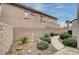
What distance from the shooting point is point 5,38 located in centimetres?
186

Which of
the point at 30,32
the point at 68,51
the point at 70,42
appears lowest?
the point at 68,51

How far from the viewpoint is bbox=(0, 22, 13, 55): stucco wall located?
1.85 m

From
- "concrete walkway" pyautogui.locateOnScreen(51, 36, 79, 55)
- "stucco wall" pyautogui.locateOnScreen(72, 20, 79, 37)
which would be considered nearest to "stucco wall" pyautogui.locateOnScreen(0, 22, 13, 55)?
"concrete walkway" pyautogui.locateOnScreen(51, 36, 79, 55)

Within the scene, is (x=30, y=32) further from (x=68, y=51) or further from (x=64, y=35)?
(x=68, y=51)

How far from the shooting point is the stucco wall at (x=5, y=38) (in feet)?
6.08

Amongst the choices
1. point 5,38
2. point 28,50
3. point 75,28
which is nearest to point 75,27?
point 75,28

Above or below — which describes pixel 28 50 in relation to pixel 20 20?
below

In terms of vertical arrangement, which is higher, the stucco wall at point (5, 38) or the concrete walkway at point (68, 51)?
the stucco wall at point (5, 38)

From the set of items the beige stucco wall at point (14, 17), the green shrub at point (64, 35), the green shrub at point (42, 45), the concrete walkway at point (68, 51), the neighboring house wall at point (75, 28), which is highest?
the beige stucco wall at point (14, 17)

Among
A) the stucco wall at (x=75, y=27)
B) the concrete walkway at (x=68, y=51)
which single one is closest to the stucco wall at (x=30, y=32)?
the stucco wall at (x=75, y=27)

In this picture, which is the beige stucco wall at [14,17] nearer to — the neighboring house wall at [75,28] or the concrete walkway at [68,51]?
the neighboring house wall at [75,28]
